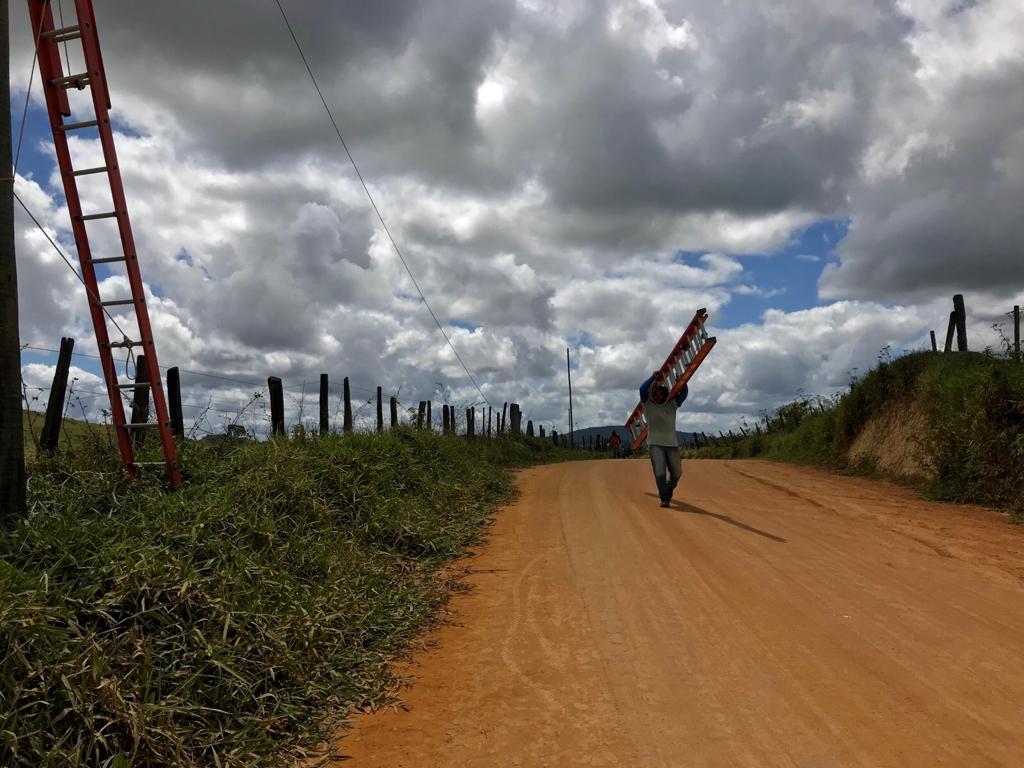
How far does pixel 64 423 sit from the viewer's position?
23.8 feet

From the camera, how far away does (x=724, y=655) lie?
468 cm

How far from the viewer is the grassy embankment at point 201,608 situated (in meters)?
3.35

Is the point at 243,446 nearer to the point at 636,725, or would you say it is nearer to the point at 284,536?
the point at 284,536

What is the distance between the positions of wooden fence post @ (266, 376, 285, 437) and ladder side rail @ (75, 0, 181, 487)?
301 cm

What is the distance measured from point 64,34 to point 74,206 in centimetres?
152

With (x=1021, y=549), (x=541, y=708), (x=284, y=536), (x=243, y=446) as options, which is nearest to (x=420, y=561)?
(x=284, y=536)

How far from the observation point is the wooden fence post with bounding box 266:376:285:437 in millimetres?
9703

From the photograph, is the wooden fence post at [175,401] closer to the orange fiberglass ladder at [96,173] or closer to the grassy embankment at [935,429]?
the orange fiberglass ladder at [96,173]

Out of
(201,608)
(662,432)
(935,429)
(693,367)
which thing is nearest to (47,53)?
(201,608)

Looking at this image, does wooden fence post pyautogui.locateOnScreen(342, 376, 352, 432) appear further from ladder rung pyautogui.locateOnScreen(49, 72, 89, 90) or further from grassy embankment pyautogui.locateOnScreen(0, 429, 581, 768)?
ladder rung pyautogui.locateOnScreen(49, 72, 89, 90)

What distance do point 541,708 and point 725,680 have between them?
1.18m

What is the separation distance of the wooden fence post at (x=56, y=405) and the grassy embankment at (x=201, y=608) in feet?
Answer: 1.16

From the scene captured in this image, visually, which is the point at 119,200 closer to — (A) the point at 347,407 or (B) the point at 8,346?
(B) the point at 8,346

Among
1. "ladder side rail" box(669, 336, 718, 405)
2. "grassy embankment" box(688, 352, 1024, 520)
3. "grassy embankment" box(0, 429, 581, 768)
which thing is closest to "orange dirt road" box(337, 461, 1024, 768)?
"grassy embankment" box(0, 429, 581, 768)
